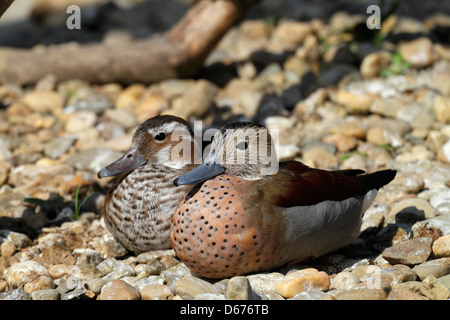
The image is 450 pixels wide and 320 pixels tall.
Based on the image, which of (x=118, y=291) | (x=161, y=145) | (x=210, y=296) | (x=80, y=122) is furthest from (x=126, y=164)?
(x=80, y=122)

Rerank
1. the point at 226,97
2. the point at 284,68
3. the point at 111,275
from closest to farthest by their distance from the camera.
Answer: the point at 111,275
the point at 226,97
the point at 284,68

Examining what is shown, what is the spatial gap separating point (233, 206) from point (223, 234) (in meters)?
0.17

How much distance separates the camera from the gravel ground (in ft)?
12.3

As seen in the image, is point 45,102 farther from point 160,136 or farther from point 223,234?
point 223,234

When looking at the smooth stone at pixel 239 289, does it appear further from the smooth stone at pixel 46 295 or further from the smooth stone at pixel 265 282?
the smooth stone at pixel 46 295

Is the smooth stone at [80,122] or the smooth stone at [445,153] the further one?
the smooth stone at [80,122]

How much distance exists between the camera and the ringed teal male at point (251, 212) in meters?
3.63

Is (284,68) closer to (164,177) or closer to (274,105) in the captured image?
(274,105)

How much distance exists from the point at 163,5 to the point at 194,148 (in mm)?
6047

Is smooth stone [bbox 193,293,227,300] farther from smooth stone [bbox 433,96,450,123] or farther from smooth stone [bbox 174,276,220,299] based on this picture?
smooth stone [bbox 433,96,450,123]

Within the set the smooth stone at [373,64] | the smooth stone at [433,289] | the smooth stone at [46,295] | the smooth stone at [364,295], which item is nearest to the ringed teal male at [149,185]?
the smooth stone at [46,295]

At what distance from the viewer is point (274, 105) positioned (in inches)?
266
